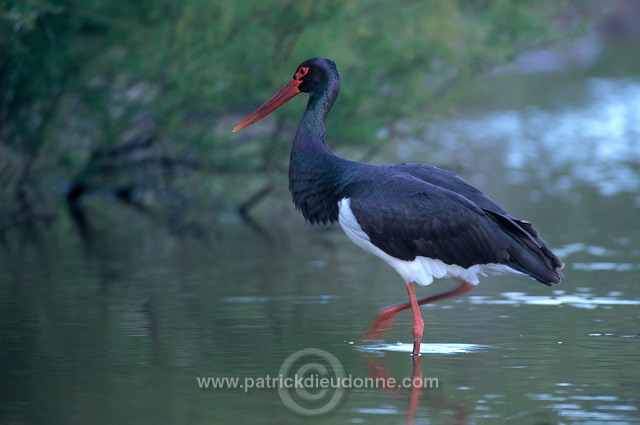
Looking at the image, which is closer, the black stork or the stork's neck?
the black stork

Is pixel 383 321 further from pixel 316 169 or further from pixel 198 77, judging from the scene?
pixel 198 77

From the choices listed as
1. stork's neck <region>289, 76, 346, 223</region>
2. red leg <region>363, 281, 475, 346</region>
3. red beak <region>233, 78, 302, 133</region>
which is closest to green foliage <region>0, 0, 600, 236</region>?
red beak <region>233, 78, 302, 133</region>

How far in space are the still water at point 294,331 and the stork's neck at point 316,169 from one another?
946 mm

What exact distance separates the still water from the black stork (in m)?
0.54

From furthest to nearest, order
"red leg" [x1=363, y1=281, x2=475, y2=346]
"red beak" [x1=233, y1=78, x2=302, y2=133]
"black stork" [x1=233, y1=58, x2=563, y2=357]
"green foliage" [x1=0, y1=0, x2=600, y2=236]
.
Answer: "green foliage" [x1=0, y1=0, x2=600, y2=236] < "red beak" [x1=233, y1=78, x2=302, y2=133] < "red leg" [x1=363, y1=281, x2=475, y2=346] < "black stork" [x1=233, y1=58, x2=563, y2=357]

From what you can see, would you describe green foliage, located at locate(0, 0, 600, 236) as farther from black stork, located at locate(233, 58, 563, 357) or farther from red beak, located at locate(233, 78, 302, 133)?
black stork, located at locate(233, 58, 563, 357)

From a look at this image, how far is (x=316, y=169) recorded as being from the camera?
31.2ft

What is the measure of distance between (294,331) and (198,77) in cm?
676

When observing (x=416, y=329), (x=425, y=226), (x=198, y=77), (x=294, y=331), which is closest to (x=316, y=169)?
(x=425, y=226)

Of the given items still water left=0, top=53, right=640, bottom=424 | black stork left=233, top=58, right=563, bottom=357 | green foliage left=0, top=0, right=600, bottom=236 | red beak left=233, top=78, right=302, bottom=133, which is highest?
green foliage left=0, top=0, right=600, bottom=236

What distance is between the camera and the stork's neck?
9.36 metres

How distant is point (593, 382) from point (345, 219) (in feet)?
7.51

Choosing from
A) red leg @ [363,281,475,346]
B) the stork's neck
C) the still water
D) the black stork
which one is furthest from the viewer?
the stork's neck

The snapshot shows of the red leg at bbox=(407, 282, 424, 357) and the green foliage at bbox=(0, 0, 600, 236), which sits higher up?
the green foliage at bbox=(0, 0, 600, 236)
